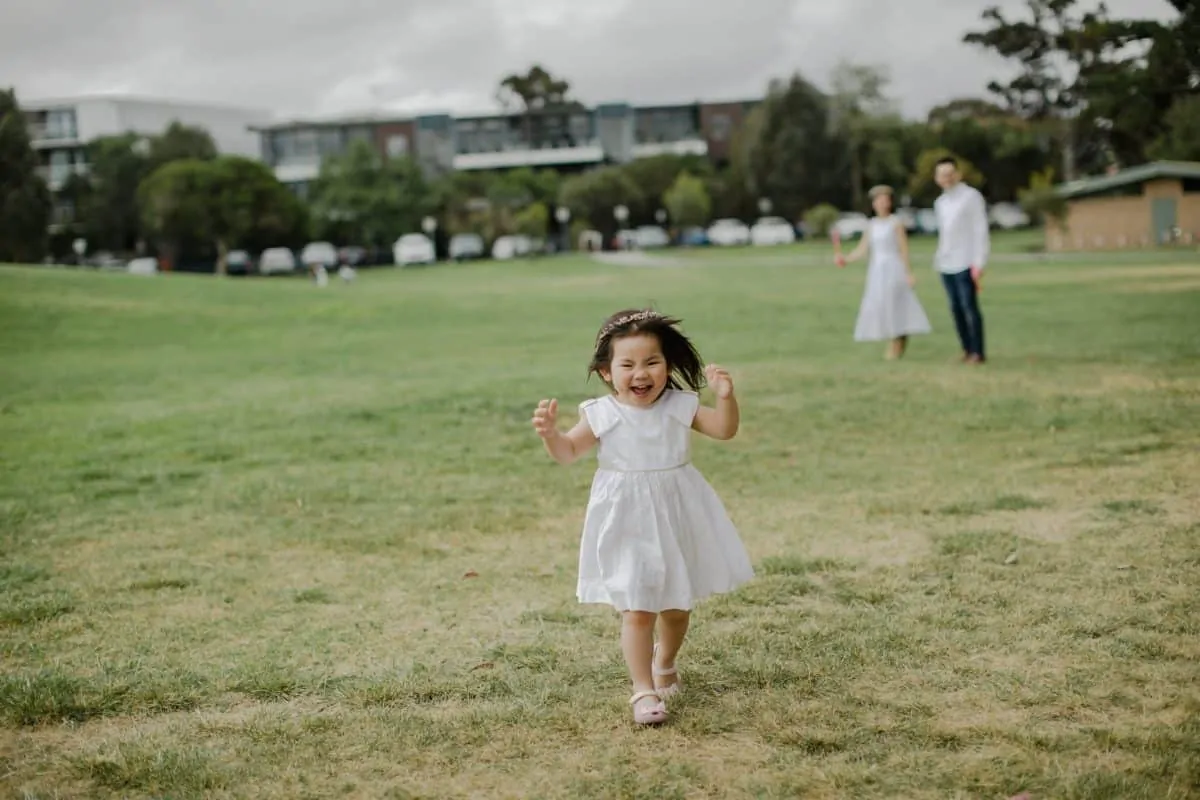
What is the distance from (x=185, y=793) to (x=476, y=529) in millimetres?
3009

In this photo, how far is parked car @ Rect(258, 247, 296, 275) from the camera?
64000mm

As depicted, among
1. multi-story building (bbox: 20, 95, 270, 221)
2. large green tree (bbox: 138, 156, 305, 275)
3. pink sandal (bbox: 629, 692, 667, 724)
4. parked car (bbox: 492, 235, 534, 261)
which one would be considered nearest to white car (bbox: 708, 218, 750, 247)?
parked car (bbox: 492, 235, 534, 261)

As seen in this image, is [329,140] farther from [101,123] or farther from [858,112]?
[858,112]

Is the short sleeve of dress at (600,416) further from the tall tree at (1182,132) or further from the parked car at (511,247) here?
the parked car at (511,247)

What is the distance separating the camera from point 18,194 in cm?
4234

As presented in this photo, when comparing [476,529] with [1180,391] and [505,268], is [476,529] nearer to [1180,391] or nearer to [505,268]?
[1180,391]

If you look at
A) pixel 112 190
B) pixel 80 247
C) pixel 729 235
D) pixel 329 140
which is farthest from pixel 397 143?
pixel 729 235

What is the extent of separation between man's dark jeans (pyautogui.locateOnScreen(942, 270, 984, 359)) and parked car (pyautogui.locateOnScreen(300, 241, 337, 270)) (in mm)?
55905

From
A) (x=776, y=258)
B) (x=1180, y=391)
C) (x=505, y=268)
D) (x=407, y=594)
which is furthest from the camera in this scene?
(x=505, y=268)

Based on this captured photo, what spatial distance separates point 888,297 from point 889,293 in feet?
0.14

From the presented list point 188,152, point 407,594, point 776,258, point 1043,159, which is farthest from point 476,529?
point 188,152

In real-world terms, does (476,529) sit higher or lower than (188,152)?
lower

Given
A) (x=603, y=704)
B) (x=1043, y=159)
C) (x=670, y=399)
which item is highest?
(x=1043, y=159)

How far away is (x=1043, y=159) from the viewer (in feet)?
201
